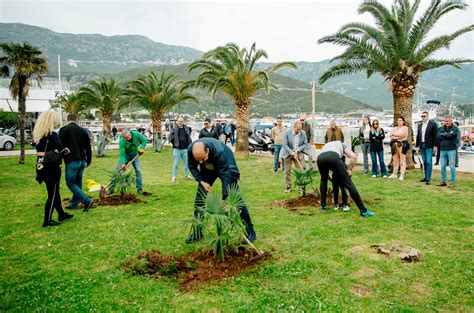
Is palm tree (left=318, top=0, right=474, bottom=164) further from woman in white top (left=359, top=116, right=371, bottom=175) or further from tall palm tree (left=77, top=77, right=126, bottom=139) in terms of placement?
tall palm tree (left=77, top=77, right=126, bottom=139)

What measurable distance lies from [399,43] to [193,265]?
11761 millimetres

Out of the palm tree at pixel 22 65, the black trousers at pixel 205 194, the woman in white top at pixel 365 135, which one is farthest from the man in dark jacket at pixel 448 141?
the palm tree at pixel 22 65

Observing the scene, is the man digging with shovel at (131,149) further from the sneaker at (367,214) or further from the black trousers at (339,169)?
the sneaker at (367,214)

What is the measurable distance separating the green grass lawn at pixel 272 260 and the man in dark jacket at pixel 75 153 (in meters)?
0.60

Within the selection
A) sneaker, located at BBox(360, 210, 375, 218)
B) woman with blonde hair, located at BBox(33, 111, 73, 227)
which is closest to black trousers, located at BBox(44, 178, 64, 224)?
woman with blonde hair, located at BBox(33, 111, 73, 227)

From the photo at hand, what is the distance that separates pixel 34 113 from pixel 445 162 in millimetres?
52334

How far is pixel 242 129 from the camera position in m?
19.9

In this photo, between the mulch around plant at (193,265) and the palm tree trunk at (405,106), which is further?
the palm tree trunk at (405,106)

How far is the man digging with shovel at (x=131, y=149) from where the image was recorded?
30.0ft

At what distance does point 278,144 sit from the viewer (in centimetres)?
1370

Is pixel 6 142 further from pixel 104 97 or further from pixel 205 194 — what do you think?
pixel 205 194

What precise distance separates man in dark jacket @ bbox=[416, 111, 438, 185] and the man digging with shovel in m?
7.51

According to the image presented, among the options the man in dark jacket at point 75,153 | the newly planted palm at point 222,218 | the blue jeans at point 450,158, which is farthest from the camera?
the blue jeans at point 450,158

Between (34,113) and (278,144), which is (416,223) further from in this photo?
(34,113)
